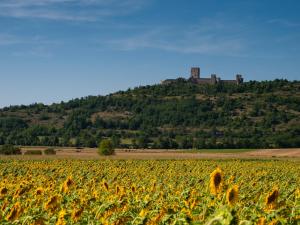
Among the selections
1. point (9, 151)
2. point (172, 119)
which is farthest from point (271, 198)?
point (172, 119)

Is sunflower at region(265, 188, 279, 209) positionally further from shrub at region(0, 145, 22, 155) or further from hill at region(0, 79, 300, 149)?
hill at region(0, 79, 300, 149)

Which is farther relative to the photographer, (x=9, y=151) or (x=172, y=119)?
(x=172, y=119)

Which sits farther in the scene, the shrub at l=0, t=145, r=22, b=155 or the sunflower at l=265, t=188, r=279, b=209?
the shrub at l=0, t=145, r=22, b=155

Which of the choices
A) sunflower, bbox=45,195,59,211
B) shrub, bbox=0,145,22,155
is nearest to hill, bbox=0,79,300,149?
shrub, bbox=0,145,22,155

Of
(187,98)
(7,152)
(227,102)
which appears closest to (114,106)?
(187,98)

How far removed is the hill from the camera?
122375 mm

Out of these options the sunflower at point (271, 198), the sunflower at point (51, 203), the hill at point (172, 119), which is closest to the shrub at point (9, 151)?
the hill at point (172, 119)

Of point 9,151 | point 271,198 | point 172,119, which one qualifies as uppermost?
point 172,119

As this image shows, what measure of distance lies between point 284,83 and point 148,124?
5957 centimetres

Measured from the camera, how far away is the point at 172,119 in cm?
16288

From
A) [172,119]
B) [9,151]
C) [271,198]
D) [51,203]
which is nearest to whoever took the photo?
[271,198]

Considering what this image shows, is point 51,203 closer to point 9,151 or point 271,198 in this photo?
point 271,198

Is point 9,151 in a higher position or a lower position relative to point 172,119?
lower

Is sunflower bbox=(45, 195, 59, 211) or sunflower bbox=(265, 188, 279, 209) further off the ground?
sunflower bbox=(265, 188, 279, 209)
